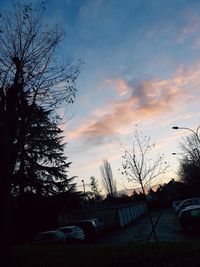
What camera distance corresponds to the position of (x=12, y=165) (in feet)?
36.7

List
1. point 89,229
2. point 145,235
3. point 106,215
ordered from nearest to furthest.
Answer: point 145,235
point 89,229
point 106,215

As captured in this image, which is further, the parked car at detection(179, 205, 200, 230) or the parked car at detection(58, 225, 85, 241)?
the parked car at detection(58, 225, 85, 241)

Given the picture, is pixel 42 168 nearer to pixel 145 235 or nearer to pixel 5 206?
pixel 145 235

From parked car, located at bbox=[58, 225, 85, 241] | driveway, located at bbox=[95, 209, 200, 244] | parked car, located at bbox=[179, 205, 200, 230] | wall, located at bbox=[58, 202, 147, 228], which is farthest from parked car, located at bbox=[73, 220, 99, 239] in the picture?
parked car, located at bbox=[179, 205, 200, 230]

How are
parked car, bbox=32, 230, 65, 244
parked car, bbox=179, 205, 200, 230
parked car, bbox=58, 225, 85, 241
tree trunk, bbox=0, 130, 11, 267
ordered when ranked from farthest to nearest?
parked car, bbox=58, 225, 85, 241 < parked car, bbox=179, 205, 200, 230 < parked car, bbox=32, 230, 65, 244 < tree trunk, bbox=0, 130, 11, 267

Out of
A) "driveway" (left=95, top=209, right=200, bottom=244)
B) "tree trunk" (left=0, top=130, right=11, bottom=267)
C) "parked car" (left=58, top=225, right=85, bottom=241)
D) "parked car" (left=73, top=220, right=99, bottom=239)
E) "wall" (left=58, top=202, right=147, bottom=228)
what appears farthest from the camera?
"wall" (left=58, top=202, right=147, bottom=228)

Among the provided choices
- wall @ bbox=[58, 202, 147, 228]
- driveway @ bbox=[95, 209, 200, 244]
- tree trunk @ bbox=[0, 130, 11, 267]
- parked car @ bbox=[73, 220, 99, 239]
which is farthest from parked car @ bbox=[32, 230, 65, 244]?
wall @ bbox=[58, 202, 147, 228]

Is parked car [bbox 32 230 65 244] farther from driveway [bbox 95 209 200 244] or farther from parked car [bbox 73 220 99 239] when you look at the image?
parked car [bbox 73 220 99 239]

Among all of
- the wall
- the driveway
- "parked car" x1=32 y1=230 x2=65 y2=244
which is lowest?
the driveway

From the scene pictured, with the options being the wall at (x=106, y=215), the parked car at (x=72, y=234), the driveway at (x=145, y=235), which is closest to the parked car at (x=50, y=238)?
the parked car at (x=72, y=234)

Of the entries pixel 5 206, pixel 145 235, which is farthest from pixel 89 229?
pixel 5 206

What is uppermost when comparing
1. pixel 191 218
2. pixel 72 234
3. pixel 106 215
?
pixel 106 215

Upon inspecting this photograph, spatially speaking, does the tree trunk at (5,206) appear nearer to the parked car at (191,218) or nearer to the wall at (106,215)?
the parked car at (191,218)

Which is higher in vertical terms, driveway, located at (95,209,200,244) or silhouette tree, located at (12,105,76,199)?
silhouette tree, located at (12,105,76,199)
